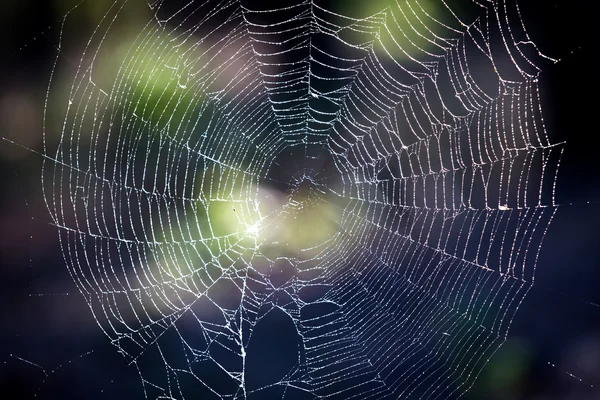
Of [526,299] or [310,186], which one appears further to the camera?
→ [310,186]

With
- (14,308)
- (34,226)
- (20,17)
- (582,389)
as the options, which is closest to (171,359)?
(14,308)

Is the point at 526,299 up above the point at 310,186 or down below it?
below

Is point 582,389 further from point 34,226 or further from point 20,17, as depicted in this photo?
point 20,17
